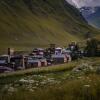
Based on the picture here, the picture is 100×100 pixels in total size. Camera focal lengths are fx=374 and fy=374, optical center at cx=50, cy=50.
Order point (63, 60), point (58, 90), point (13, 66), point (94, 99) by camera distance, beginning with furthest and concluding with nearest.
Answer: point (63, 60) < point (13, 66) < point (58, 90) < point (94, 99)

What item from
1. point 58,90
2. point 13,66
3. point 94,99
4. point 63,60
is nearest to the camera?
point 94,99

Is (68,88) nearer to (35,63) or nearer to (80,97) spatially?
(80,97)

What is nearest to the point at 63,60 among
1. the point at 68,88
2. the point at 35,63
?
the point at 35,63

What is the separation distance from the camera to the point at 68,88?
1544 cm

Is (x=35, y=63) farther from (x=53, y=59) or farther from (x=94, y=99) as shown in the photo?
(x=94, y=99)

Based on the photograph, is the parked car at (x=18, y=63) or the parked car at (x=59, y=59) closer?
the parked car at (x=18, y=63)

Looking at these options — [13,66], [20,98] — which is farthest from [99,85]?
[13,66]

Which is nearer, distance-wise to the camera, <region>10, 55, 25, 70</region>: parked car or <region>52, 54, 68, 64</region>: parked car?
<region>10, 55, 25, 70</region>: parked car

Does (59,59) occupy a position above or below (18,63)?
above

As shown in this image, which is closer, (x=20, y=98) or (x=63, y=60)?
(x=20, y=98)

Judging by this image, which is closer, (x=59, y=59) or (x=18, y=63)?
(x=18, y=63)

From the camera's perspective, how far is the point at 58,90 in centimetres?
1516

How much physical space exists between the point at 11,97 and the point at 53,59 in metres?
87.1

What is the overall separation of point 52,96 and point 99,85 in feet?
7.40
